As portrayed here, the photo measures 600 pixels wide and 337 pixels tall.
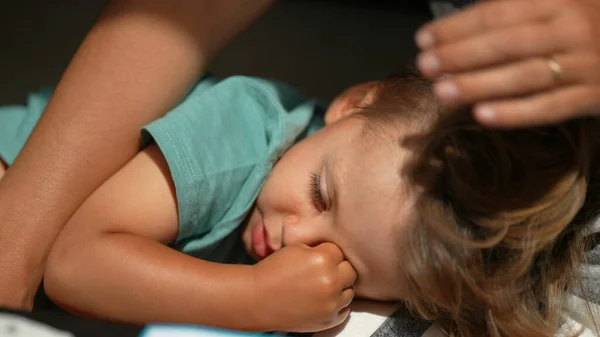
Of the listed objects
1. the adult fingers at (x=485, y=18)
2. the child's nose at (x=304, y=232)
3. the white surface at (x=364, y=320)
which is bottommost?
the white surface at (x=364, y=320)

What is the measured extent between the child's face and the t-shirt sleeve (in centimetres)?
3

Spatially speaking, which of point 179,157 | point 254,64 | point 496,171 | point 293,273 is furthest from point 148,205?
point 254,64

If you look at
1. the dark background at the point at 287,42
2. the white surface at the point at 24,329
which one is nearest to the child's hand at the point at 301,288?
the white surface at the point at 24,329

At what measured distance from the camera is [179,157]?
742 millimetres

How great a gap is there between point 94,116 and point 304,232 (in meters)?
0.28

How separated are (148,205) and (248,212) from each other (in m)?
0.14

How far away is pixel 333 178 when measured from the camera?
0.71 metres

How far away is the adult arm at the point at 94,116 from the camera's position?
2.44ft

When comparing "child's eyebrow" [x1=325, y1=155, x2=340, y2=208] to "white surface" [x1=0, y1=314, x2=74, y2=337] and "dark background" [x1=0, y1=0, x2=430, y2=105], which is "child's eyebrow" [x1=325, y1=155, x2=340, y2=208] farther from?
"dark background" [x1=0, y1=0, x2=430, y2=105]

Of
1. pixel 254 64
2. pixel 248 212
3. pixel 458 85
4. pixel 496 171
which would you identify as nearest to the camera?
pixel 458 85

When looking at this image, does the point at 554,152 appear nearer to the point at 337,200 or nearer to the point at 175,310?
the point at 337,200

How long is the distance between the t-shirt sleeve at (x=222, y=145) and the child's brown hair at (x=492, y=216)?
0.56ft

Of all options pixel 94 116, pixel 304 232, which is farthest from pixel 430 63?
pixel 94 116

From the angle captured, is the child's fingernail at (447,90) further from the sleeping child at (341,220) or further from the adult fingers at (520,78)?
the sleeping child at (341,220)
